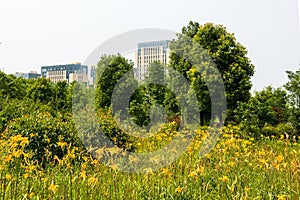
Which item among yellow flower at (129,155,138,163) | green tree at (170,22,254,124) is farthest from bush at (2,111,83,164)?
green tree at (170,22,254,124)

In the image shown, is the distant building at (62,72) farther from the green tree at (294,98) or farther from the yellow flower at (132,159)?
the yellow flower at (132,159)

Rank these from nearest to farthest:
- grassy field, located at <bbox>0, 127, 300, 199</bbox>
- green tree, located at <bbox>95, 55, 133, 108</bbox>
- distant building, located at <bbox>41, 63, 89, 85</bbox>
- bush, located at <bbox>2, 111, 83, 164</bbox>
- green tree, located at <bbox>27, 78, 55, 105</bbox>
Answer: grassy field, located at <bbox>0, 127, 300, 199</bbox>, bush, located at <bbox>2, 111, 83, 164</bbox>, green tree, located at <bbox>95, 55, 133, 108</bbox>, green tree, located at <bbox>27, 78, 55, 105</bbox>, distant building, located at <bbox>41, 63, 89, 85</bbox>

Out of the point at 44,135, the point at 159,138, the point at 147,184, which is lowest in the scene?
the point at 147,184

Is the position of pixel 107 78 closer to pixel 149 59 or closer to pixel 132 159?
pixel 149 59

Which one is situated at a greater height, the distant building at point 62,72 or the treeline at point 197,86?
the distant building at point 62,72

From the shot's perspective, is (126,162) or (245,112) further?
(245,112)

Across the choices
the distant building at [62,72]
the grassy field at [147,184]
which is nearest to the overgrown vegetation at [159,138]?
the grassy field at [147,184]

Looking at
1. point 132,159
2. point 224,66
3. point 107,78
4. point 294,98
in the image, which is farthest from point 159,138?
point 224,66

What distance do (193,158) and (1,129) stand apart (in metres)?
4.95

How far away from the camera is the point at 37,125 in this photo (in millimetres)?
5699

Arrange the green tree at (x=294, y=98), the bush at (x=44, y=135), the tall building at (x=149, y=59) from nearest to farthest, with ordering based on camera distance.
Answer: the bush at (x=44, y=135) → the green tree at (x=294, y=98) → the tall building at (x=149, y=59)

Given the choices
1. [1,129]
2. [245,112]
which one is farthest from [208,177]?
[245,112]

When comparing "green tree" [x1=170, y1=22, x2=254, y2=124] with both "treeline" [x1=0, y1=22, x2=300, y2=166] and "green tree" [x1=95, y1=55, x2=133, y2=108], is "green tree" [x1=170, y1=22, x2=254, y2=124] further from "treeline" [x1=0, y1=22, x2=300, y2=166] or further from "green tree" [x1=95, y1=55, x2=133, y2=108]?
"green tree" [x1=95, y1=55, x2=133, y2=108]

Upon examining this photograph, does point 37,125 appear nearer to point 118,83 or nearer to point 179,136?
point 179,136
